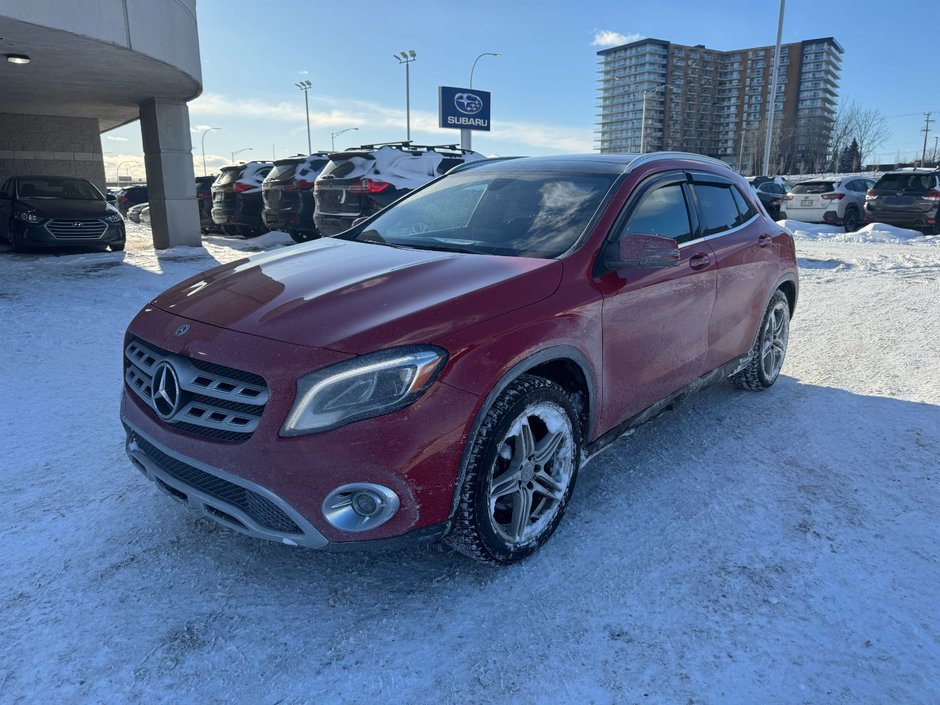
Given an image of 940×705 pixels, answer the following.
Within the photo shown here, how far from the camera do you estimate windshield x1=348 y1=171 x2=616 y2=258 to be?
315 centimetres

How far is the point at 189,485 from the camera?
2.39m

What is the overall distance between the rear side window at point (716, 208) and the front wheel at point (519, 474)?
6.11 feet

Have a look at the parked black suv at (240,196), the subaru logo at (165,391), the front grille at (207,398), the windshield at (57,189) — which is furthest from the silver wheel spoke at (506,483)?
the parked black suv at (240,196)

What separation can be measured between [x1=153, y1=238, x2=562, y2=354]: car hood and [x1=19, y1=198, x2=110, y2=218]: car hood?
10.4 meters

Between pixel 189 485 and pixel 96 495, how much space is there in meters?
1.16

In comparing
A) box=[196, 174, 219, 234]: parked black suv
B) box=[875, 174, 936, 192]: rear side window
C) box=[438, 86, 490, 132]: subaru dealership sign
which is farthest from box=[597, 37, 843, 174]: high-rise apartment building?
box=[196, 174, 219, 234]: parked black suv

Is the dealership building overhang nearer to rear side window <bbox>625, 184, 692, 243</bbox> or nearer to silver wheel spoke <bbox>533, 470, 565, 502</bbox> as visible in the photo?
rear side window <bbox>625, 184, 692, 243</bbox>

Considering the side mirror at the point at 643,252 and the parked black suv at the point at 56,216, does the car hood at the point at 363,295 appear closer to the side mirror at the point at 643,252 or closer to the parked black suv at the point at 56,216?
the side mirror at the point at 643,252

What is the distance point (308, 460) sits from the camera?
2133 millimetres

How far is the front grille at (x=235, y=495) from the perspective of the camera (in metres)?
2.23

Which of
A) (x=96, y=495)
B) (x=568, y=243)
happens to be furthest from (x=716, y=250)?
(x=96, y=495)

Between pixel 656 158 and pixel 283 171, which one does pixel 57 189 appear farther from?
pixel 656 158

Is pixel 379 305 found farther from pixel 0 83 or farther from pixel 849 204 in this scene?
pixel 849 204

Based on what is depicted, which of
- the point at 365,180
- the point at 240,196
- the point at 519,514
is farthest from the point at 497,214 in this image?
the point at 240,196
